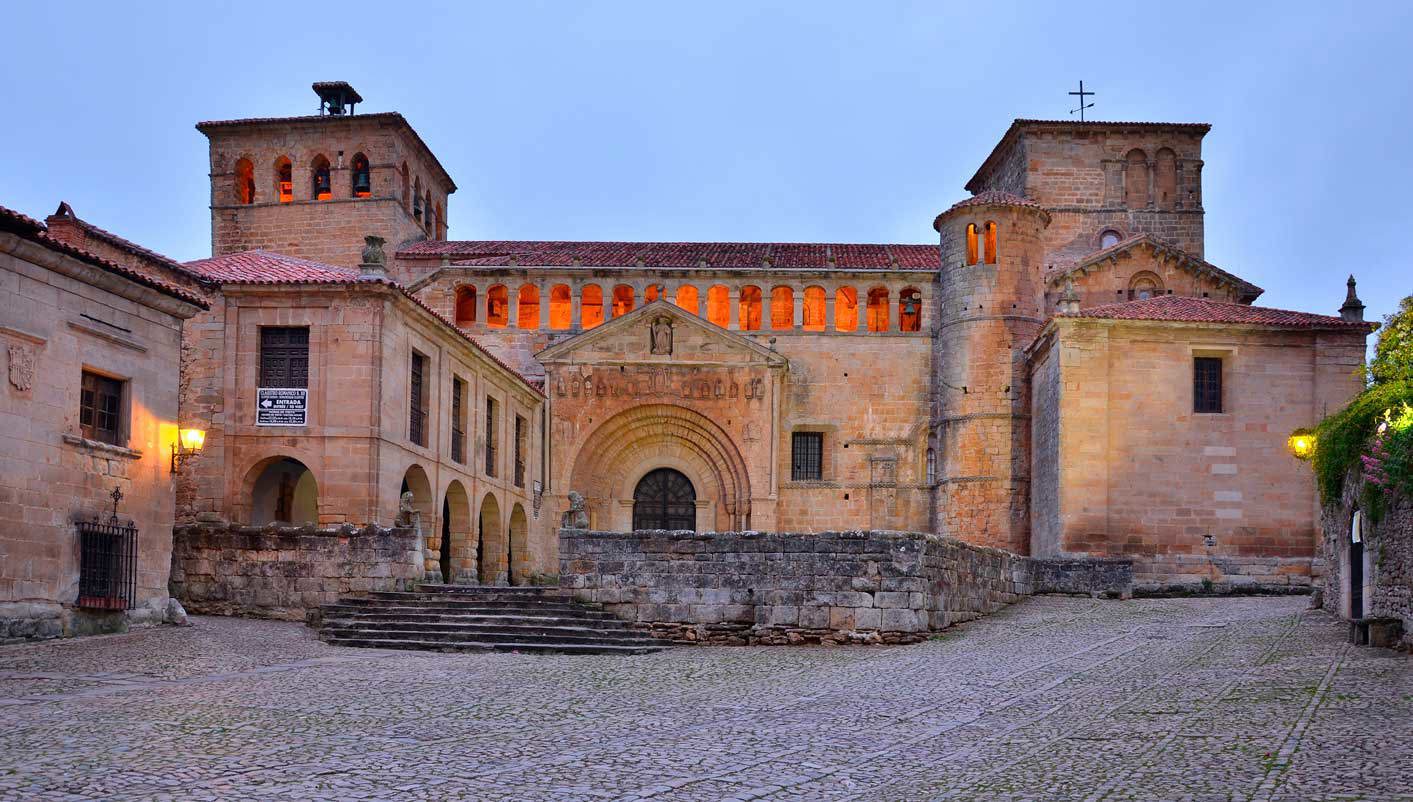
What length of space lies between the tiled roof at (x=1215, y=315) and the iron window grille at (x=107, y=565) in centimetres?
1932

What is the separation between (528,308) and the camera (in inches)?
1463

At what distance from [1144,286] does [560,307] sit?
51.4 feet

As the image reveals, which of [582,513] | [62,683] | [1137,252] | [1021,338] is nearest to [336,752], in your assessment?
[62,683]

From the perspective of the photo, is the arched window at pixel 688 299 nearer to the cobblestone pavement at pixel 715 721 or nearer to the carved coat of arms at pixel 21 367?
the cobblestone pavement at pixel 715 721

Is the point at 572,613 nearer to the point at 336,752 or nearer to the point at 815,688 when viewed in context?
the point at 815,688

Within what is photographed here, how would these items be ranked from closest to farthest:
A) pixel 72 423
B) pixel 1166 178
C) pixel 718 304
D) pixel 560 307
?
pixel 72 423, pixel 560 307, pixel 718 304, pixel 1166 178

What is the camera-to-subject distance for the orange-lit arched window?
122 feet

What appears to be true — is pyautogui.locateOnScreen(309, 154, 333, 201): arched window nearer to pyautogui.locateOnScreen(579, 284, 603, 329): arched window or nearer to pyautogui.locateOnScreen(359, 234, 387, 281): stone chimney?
pyautogui.locateOnScreen(579, 284, 603, 329): arched window

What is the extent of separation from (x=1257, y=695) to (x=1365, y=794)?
4.56 meters

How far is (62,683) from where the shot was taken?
490 inches

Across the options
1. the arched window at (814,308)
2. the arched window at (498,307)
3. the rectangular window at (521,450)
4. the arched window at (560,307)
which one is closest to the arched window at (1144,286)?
the arched window at (814,308)

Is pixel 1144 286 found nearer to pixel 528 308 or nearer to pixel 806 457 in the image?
pixel 806 457

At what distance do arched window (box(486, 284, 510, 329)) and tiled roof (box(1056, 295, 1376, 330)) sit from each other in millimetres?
15277

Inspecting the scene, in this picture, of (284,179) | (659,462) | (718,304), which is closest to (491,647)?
(659,462)
